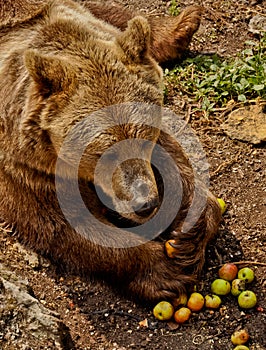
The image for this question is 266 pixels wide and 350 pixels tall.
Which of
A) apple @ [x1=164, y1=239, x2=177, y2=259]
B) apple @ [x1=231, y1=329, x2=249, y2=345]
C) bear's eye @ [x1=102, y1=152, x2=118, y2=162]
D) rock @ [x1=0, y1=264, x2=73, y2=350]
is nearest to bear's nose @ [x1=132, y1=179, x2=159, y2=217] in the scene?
bear's eye @ [x1=102, y1=152, x2=118, y2=162]

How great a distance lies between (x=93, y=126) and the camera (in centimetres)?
381

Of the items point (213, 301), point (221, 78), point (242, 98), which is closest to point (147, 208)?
point (213, 301)

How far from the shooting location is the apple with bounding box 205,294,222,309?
421cm

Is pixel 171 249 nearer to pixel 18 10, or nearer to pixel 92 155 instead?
pixel 92 155

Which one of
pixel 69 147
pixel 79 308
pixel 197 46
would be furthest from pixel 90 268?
pixel 197 46

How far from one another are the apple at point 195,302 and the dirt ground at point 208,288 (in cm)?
4

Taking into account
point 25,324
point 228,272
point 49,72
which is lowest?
point 228,272

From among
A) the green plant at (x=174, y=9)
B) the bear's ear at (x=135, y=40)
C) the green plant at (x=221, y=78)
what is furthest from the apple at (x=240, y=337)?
the green plant at (x=174, y=9)

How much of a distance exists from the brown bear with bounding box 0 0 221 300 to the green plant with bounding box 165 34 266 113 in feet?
3.44

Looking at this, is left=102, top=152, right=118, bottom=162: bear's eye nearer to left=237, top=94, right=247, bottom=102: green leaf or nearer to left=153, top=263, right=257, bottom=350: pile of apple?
left=153, top=263, right=257, bottom=350: pile of apple

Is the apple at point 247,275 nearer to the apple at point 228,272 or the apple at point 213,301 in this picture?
the apple at point 228,272

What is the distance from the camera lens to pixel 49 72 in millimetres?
3773

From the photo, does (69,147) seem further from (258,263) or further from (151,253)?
(258,263)

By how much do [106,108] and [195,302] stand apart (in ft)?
4.20
